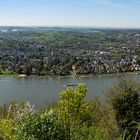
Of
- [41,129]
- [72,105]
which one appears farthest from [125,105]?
[41,129]

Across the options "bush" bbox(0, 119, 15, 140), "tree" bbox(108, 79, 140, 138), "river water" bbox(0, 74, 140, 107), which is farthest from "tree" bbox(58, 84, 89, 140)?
"river water" bbox(0, 74, 140, 107)

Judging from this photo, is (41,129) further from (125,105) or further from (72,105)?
(125,105)

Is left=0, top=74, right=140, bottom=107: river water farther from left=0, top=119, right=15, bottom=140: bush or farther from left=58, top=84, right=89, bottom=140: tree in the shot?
left=58, top=84, right=89, bottom=140: tree

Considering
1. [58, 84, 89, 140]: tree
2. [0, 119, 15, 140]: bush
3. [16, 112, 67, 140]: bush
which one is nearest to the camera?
[16, 112, 67, 140]: bush

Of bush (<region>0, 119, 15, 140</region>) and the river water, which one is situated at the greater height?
bush (<region>0, 119, 15, 140</region>)

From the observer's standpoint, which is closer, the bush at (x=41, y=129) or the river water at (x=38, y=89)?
the bush at (x=41, y=129)

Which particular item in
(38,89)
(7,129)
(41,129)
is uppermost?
(41,129)

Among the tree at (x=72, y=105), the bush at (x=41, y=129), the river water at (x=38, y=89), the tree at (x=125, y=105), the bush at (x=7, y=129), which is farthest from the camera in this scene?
the river water at (x=38, y=89)

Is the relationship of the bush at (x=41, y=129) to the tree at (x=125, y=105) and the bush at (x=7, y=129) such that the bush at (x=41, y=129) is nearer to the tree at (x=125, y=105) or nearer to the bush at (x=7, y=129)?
the bush at (x=7, y=129)

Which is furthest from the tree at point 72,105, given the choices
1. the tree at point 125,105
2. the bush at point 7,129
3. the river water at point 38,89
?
the river water at point 38,89

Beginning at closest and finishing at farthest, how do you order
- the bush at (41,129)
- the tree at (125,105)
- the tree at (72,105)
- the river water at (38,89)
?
the bush at (41,129) < the tree at (72,105) < the tree at (125,105) < the river water at (38,89)
